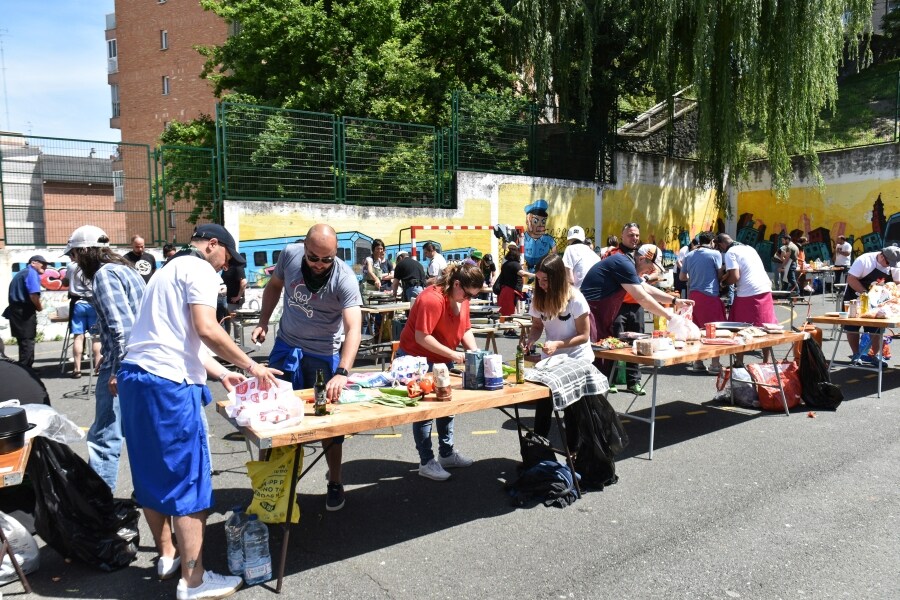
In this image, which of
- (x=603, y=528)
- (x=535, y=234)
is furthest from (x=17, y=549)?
(x=535, y=234)

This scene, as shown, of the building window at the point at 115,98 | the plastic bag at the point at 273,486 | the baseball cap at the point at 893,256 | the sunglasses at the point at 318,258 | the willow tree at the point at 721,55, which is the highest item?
the building window at the point at 115,98

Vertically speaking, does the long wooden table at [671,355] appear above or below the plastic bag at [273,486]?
above

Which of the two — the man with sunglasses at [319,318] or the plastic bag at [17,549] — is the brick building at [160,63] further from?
the plastic bag at [17,549]

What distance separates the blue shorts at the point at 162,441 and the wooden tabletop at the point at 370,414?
34 cm

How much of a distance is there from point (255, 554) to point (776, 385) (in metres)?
6.04

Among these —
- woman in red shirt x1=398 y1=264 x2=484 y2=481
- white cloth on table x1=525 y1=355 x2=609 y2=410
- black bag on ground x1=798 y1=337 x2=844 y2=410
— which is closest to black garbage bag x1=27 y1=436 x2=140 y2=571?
woman in red shirt x1=398 y1=264 x2=484 y2=481

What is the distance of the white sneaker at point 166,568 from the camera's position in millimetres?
3752

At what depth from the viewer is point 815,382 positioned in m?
7.50

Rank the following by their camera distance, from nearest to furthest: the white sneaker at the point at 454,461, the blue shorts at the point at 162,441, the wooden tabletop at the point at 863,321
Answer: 1. the blue shorts at the point at 162,441
2. the white sneaker at the point at 454,461
3. the wooden tabletop at the point at 863,321

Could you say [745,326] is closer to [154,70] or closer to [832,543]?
[832,543]

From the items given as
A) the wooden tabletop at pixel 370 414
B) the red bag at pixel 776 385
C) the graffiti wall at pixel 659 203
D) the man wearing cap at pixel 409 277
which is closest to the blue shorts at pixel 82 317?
the man wearing cap at pixel 409 277

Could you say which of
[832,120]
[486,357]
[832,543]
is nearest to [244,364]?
[486,357]

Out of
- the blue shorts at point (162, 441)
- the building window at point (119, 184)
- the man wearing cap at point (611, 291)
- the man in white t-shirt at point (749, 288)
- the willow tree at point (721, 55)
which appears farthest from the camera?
the willow tree at point (721, 55)

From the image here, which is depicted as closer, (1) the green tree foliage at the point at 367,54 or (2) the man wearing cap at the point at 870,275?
(2) the man wearing cap at the point at 870,275
